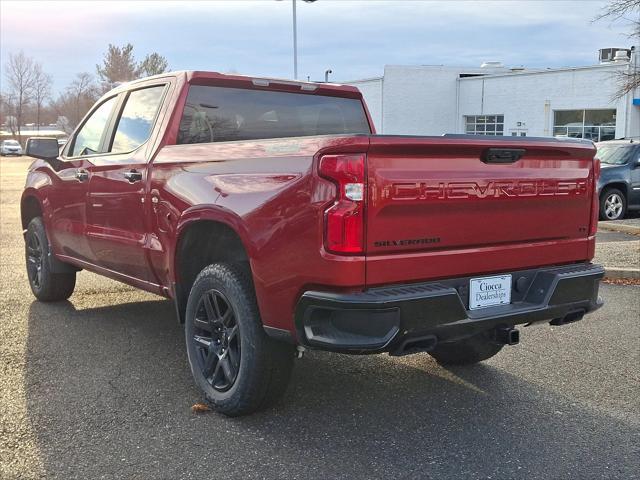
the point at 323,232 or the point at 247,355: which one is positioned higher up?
the point at 323,232

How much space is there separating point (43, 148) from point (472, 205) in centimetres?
410

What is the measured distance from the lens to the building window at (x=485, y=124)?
144 feet

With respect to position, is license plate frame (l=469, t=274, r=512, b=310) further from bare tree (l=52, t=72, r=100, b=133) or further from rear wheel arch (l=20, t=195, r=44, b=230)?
bare tree (l=52, t=72, r=100, b=133)

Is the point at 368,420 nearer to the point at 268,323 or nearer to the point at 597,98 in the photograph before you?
the point at 268,323

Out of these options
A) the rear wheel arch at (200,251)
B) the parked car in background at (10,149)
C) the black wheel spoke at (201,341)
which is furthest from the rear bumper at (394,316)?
the parked car in background at (10,149)

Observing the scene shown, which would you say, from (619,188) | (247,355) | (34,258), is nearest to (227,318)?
(247,355)

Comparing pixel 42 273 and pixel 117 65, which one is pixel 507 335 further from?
pixel 117 65

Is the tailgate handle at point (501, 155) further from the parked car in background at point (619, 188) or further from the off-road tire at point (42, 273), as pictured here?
the parked car in background at point (619, 188)

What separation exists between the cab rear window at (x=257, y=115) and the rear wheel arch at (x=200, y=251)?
816 millimetres

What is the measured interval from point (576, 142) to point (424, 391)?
1776mm

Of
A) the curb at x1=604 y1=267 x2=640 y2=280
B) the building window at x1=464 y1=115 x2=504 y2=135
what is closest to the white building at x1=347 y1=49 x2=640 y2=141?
the building window at x1=464 y1=115 x2=504 y2=135

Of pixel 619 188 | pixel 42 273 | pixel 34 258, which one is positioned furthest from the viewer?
pixel 619 188

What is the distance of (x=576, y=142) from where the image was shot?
3.96 meters

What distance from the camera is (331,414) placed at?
4.00 metres
